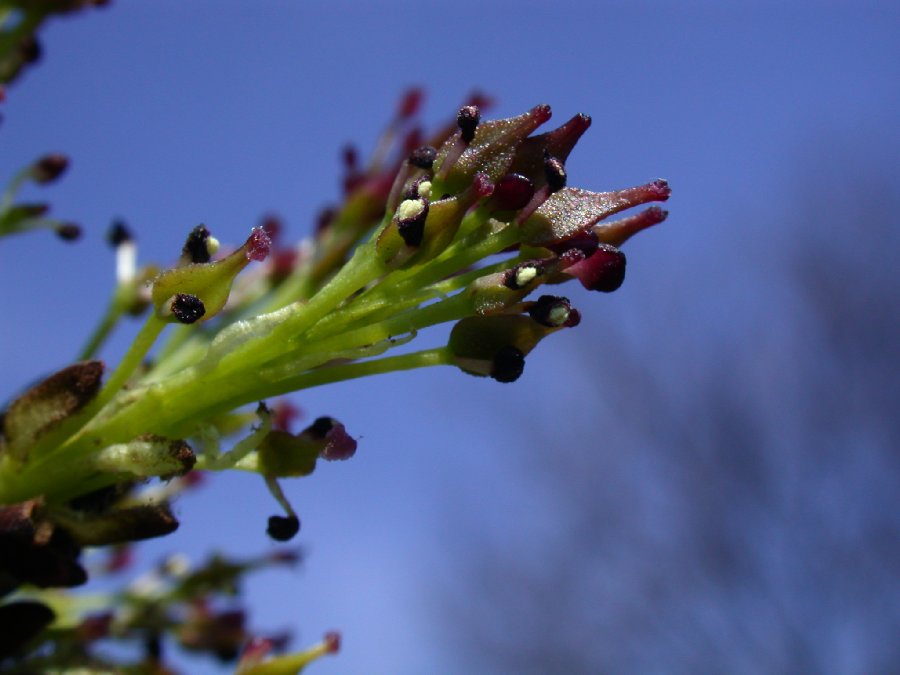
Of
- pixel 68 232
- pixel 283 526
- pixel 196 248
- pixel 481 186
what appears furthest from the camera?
pixel 68 232

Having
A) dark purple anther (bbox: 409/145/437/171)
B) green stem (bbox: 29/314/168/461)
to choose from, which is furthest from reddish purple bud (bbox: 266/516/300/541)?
dark purple anther (bbox: 409/145/437/171)

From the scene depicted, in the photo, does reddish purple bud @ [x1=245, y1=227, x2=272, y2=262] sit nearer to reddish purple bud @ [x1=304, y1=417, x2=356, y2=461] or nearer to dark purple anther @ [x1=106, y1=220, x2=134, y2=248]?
reddish purple bud @ [x1=304, y1=417, x2=356, y2=461]

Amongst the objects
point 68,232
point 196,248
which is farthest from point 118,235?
point 196,248

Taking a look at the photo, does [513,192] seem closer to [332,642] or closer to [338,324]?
[338,324]

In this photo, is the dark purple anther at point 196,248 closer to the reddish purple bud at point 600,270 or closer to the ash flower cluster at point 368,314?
the ash flower cluster at point 368,314

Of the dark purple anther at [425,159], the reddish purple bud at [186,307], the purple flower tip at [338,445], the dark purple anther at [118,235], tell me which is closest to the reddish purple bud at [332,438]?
the purple flower tip at [338,445]

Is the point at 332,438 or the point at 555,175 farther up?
the point at 555,175
